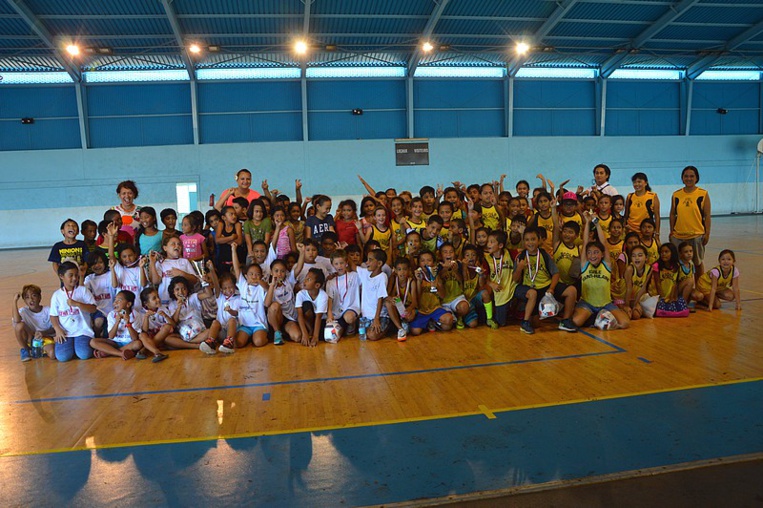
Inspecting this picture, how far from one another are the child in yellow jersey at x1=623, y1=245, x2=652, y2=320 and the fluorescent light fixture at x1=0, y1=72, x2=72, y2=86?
16914 millimetres

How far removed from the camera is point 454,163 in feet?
57.6

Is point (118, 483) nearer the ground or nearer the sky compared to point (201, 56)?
nearer the ground

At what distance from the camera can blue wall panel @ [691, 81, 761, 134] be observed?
19042mm

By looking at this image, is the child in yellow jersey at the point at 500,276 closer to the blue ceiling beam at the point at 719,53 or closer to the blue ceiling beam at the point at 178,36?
the blue ceiling beam at the point at 178,36

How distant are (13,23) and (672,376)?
54.5ft

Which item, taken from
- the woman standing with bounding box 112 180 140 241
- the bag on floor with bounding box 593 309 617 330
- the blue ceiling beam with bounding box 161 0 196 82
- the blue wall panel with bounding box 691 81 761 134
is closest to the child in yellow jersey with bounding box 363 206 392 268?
the bag on floor with bounding box 593 309 617 330

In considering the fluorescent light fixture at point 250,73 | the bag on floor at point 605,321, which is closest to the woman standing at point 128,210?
the bag on floor at point 605,321

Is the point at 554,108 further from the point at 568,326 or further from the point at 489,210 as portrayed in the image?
the point at 568,326

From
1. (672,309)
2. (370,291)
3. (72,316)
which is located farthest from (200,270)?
(672,309)

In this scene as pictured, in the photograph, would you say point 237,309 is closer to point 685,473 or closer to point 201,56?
point 685,473

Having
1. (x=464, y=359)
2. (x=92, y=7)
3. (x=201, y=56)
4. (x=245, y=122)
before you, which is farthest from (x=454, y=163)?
(x=464, y=359)

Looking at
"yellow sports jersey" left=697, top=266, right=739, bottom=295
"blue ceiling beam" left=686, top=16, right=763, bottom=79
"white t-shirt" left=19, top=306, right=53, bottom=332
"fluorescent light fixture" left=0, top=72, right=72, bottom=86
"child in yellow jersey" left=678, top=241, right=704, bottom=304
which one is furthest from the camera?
"blue ceiling beam" left=686, top=16, right=763, bottom=79

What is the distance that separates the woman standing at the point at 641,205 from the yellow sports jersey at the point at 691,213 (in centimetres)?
28

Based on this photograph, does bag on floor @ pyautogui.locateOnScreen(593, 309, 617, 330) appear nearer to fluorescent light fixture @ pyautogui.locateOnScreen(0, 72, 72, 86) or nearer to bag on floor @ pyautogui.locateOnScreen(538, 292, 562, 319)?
bag on floor @ pyautogui.locateOnScreen(538, 292, 562, 319)
